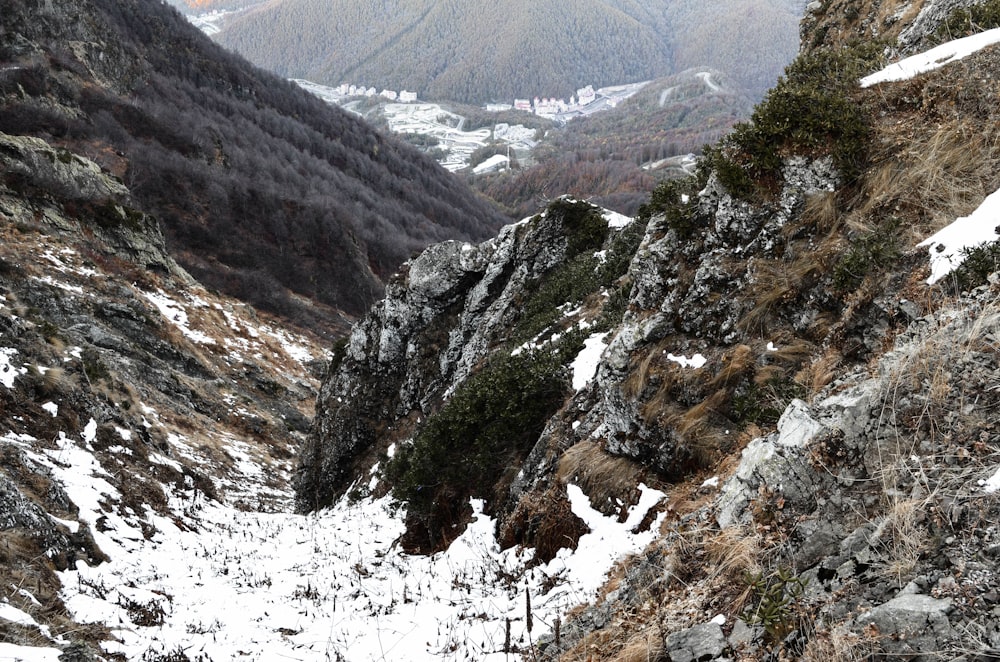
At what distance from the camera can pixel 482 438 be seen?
10.9m

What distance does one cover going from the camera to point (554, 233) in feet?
62.1

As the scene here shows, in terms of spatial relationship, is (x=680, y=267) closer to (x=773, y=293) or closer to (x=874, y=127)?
(x=773, y=293)

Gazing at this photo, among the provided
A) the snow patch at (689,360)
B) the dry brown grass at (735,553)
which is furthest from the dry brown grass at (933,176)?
the dry brown grass at (735,553)

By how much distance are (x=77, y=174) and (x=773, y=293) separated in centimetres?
5158

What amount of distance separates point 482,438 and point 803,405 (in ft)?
22.7

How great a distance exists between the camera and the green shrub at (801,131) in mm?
7238

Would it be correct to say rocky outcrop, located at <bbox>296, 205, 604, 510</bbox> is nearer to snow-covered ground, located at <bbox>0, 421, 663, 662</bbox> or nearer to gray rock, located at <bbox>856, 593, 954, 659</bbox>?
snow-covered ground, located at <bbox>0, 421, 663, 662</bbox>

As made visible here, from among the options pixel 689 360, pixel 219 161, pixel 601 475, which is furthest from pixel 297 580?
pixel 219 161

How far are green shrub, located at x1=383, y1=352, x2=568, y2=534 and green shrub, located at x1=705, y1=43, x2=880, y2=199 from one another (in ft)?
15.6

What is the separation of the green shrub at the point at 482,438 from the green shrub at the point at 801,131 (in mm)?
4745

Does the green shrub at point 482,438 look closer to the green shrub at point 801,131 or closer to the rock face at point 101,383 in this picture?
the green shrub at point 801,131

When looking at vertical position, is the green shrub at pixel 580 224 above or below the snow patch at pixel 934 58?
below

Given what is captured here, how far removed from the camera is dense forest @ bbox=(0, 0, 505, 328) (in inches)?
2571

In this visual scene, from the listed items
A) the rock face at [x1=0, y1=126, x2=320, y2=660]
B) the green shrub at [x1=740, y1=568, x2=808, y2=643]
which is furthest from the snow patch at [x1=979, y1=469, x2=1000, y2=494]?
the rock face at [x1=0, y1=126, x2=320, y2=660]
